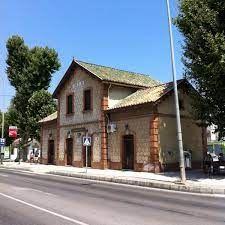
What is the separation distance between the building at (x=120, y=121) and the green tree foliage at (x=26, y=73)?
952 cm

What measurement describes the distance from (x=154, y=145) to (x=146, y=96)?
13.1ft

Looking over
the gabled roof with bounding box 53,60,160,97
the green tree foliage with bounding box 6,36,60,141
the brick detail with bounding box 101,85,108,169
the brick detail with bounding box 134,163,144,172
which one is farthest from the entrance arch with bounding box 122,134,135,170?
the green tree foliage with bounding box 6,36,60,141

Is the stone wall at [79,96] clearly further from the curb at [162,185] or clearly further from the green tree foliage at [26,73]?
the green tree foliage at [26,73]

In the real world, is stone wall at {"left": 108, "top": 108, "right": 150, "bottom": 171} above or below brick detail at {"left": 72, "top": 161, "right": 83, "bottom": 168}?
above

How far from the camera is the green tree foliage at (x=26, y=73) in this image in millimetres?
46031

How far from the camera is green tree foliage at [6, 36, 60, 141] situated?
4603 cm

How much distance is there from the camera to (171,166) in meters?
26.5

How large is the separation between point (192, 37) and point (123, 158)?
10.4 m

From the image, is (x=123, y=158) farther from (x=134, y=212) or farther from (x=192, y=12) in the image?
(x=134, y=212)

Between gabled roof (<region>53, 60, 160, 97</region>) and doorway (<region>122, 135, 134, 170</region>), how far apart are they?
484 cm

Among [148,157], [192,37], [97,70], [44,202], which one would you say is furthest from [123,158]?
[44,202]

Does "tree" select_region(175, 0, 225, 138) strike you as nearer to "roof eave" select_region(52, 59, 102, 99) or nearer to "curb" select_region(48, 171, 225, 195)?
"curb" select_region(48, 171, 225, 195)

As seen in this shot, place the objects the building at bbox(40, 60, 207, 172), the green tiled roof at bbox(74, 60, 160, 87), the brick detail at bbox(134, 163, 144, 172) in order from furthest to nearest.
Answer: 1. the green tiled roof at bbox(74, 60, 160, 87)
2. the brick detail at bbox(134, 163, 144, 172)
3. the building at bbox(40, 60, 207, 172)

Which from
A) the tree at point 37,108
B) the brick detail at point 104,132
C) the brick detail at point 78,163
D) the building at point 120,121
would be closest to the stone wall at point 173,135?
the building at point 120,121
